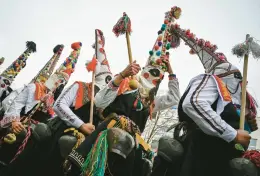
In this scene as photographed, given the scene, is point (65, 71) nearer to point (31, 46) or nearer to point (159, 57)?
point (31, 46)

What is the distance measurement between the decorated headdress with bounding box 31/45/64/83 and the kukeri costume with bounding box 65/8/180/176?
280 cm

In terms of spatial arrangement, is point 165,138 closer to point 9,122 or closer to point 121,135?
point 121,135

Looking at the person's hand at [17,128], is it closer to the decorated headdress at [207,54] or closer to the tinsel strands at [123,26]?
the tinsel strands at [123,26]

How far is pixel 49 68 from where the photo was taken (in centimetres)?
613

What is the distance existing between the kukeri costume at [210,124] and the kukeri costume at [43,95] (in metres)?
1.58

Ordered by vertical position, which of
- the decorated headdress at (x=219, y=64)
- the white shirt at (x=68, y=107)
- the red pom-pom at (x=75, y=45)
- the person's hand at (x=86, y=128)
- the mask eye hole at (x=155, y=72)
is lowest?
the person's hand at (x=86, y=128)

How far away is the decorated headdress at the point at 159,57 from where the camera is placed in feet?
12.0

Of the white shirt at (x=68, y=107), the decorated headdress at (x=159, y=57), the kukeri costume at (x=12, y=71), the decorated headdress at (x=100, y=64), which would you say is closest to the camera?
the white shirt at (x=68, y=107)

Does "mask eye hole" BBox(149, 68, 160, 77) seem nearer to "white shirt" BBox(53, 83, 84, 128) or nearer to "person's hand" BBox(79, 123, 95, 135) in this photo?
"white shirt" BBox(53, 83, 84, 128)

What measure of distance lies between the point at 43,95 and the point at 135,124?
8.13 feet

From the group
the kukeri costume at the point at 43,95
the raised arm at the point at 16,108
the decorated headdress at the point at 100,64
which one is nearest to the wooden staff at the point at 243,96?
the decorated headdress at the point at 100,64

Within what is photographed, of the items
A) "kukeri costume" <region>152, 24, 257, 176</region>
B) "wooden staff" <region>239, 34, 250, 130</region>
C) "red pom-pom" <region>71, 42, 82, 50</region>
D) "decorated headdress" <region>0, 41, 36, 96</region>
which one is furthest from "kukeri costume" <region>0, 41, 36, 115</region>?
"wooden staff" <region>239, 34, 250, 130</region>

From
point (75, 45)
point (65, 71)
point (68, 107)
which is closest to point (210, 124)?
point (68, 107)

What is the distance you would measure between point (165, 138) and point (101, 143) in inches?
24.7
